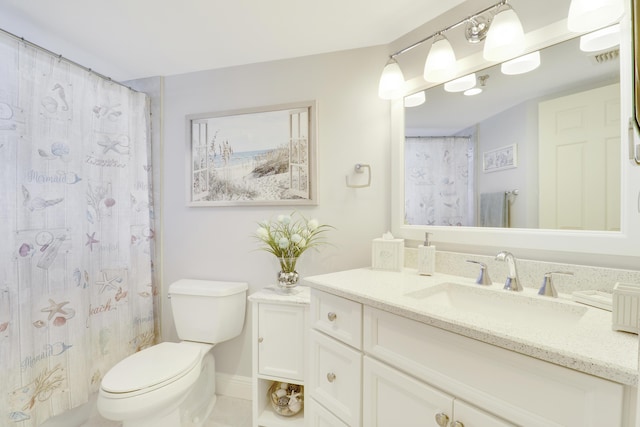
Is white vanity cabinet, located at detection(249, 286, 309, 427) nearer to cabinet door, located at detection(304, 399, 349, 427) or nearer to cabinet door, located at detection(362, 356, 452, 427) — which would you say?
cabinet door, located at detection(304, 399, 349, 427)

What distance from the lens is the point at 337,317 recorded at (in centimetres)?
111

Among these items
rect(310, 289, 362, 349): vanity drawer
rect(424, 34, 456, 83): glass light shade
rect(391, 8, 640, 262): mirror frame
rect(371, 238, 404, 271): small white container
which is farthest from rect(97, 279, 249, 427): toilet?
rect(424, 34, 456, 83): glass light shade

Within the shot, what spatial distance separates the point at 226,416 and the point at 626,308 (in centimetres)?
197

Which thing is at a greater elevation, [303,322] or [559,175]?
[559,175]

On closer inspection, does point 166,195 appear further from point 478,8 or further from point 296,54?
point 478,8

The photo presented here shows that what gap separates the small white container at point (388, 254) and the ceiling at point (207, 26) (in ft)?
3.77

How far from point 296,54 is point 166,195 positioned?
1.34m

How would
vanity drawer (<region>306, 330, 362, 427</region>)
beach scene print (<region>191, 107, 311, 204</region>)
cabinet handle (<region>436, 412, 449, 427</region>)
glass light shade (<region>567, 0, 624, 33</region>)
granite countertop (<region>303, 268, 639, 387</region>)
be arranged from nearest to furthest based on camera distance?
granite countertop (<region>303, 268, 639, 387</region>)
cabinet handle (<region>436, 412, 449, 427</region>)
glass light shade (<region>567, 0, 624, 33</region>)
vanity drawer (<region>306, 330, 362, 427</region>)
beach scene print (<region>191, 107, 311, 204</region>)

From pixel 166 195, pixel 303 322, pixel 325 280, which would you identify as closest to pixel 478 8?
pixel 325 280

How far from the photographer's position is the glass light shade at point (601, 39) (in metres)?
0.91

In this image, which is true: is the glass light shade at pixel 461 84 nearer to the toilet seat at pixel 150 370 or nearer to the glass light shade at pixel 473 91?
the glass light shade at pixel 473 91

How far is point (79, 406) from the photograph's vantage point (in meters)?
1.56

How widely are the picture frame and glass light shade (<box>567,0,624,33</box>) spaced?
422mm

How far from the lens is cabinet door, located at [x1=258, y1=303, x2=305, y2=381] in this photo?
1.43m
